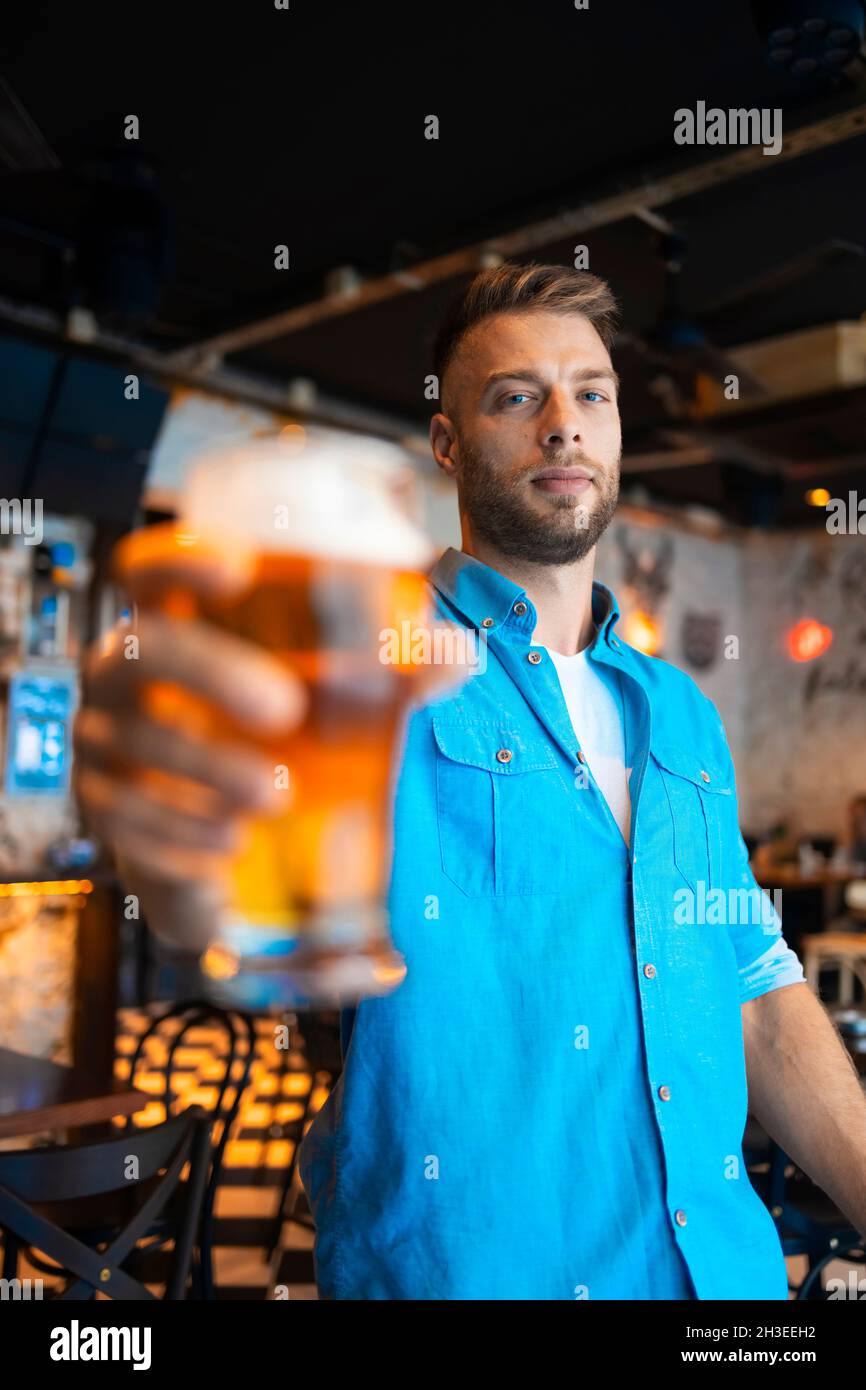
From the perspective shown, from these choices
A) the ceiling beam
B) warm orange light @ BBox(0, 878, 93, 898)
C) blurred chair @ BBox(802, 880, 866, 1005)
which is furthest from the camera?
blurred chair @ BBox(802, 880, 866, 1005)

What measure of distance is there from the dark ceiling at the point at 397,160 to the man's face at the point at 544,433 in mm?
2218

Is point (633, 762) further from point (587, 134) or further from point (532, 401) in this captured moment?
point (587, 134)

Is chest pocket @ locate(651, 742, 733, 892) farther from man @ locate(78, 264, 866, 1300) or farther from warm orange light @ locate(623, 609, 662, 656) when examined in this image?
warm orange light @ locate(623, 609, 662, 656)

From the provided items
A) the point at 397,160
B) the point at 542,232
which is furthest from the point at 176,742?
the point at 542,232

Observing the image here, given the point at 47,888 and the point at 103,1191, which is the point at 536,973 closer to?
the point at 103,1191

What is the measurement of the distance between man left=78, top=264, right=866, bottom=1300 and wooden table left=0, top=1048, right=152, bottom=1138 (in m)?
1.24

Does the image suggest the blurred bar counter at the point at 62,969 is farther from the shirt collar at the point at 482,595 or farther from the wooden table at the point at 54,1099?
the shirt collar at the point at 482,595

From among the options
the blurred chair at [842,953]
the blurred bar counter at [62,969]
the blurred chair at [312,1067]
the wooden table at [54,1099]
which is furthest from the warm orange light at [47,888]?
the blurred chair at [842,953]

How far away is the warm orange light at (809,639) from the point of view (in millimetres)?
10195

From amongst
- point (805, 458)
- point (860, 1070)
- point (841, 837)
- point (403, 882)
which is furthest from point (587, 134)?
point (841, 837)

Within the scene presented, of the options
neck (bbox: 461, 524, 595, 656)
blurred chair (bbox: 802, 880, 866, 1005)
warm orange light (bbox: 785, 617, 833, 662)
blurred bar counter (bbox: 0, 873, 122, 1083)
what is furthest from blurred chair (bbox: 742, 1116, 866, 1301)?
warm orange light (bbox: 785, 617, 833, 662)

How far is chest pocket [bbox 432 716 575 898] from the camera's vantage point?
117cm

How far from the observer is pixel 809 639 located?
10195mm

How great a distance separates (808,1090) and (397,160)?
3792mm
